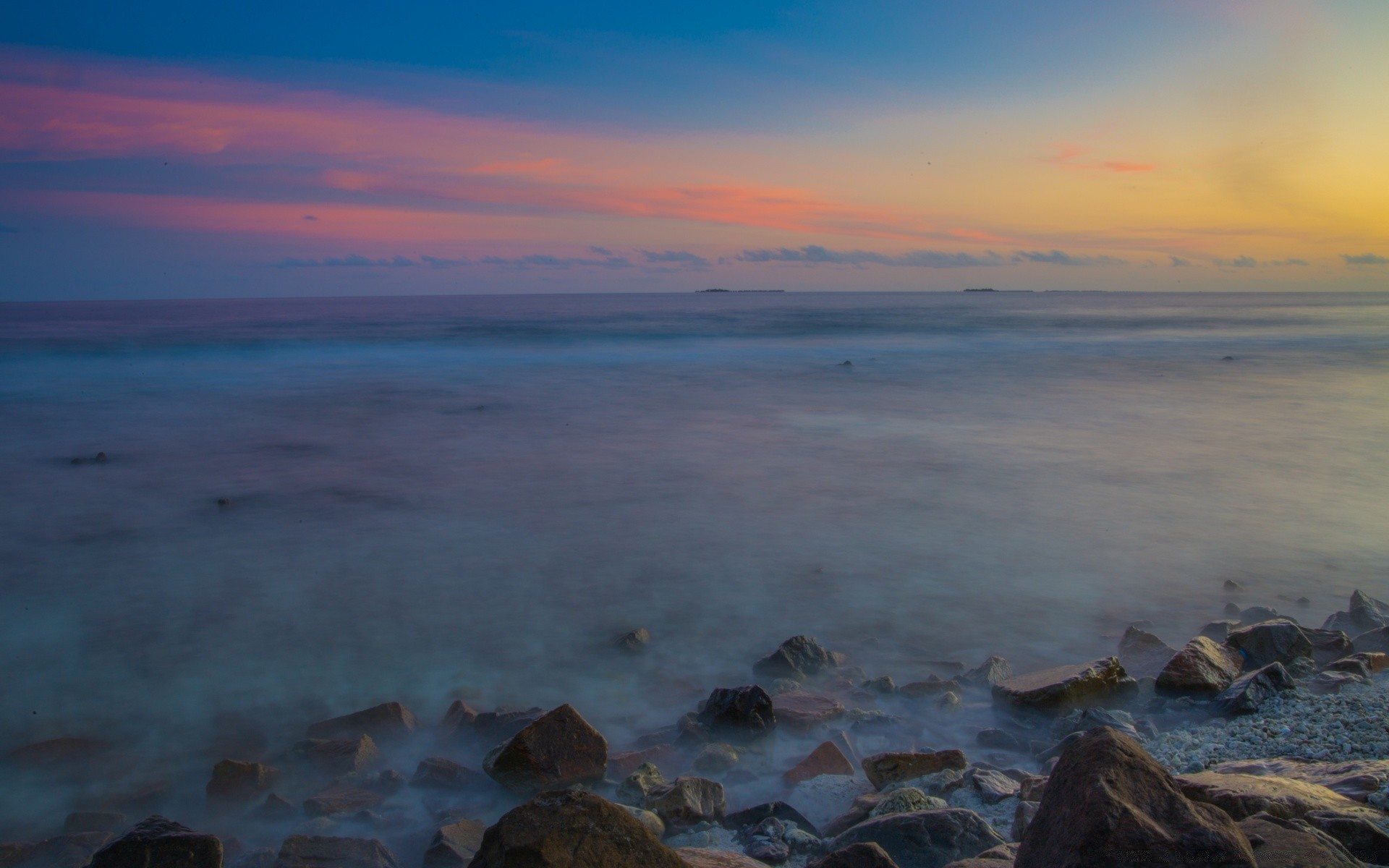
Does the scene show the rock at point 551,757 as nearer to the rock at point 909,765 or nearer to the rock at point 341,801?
the rock at point 341,801

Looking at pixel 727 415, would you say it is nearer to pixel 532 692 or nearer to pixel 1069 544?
pixel 1069 544

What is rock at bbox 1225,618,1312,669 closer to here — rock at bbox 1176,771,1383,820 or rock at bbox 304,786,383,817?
rock at bbox 1176,771,1383,820

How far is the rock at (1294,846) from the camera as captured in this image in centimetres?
203

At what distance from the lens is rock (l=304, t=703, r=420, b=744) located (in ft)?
13.3

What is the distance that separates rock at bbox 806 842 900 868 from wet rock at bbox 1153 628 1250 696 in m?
2.49

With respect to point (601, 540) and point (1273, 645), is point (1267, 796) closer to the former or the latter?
point (1273, 645)

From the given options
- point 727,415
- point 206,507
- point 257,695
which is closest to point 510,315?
point 727,415

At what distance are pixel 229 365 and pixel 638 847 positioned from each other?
28.0 meters

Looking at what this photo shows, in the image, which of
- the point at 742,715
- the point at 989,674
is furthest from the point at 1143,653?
the point at 742,715

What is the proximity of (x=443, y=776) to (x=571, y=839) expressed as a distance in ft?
6.18

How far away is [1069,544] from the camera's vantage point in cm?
Result: 703

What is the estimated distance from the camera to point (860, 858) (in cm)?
230

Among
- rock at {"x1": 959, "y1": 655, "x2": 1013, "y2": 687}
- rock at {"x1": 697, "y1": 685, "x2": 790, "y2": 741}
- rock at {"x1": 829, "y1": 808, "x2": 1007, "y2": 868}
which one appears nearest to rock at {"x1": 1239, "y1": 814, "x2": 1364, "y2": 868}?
rock at {"x1": 829, "y1": 808, "x2": 1007, "y2": 868}

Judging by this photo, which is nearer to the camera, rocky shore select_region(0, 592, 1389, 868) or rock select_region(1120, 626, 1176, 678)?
rocky shore select_region(0, 592, 1389, 868)
